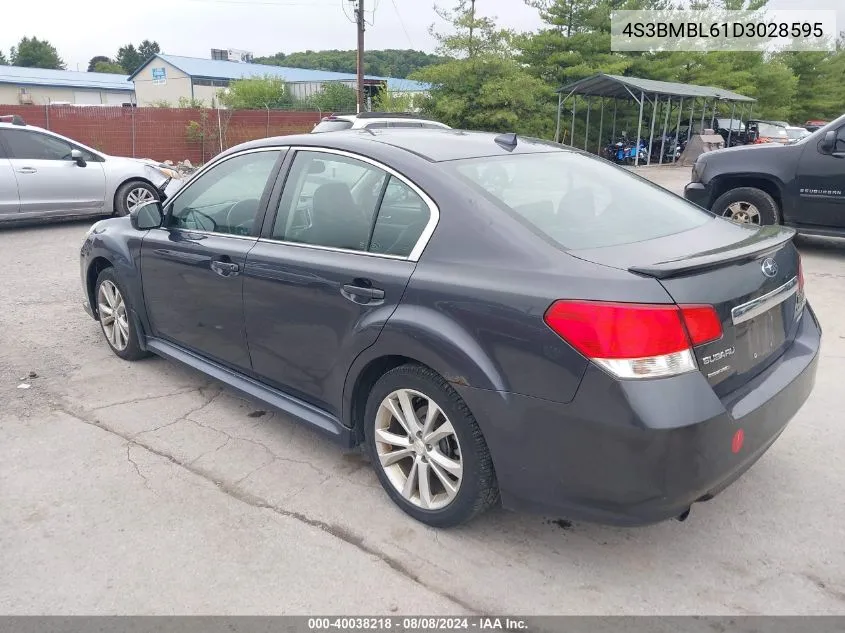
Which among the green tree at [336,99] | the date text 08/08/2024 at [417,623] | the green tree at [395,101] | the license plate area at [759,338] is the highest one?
the green tree at [336,99]

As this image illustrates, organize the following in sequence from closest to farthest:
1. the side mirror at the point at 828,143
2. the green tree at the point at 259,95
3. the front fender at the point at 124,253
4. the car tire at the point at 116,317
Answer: the front fender at the point at 124,253 < the car tire at the point at 116,317 < the side mirror at the point at 828,143 < the green tree at the point at 259,95

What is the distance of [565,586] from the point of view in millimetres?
2615

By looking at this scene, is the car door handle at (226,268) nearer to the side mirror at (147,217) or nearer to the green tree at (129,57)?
the side mirror at (147,217)

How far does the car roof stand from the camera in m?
3.22

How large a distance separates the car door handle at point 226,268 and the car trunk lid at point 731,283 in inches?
72.6

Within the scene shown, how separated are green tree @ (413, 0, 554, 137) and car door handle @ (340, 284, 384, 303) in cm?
2055

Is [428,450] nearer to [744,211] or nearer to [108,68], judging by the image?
[744,211]

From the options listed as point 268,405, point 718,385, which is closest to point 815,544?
point 718,385

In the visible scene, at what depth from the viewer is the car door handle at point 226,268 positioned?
142 inches

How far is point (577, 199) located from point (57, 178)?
9653 millimetres

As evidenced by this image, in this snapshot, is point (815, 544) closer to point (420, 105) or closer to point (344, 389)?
point (344, 389)

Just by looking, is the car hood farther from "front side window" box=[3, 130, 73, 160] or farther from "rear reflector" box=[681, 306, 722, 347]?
"front side window" box=[3, 130, 73, 160]

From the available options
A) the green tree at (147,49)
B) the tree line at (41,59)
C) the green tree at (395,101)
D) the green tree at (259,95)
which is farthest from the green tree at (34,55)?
the green tree at (395,101)

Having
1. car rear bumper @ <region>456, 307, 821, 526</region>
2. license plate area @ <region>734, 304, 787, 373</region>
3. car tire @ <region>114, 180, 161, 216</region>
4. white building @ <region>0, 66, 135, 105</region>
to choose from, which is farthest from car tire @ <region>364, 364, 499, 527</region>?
white building @ <region>0, 66, 135, 105</region>
